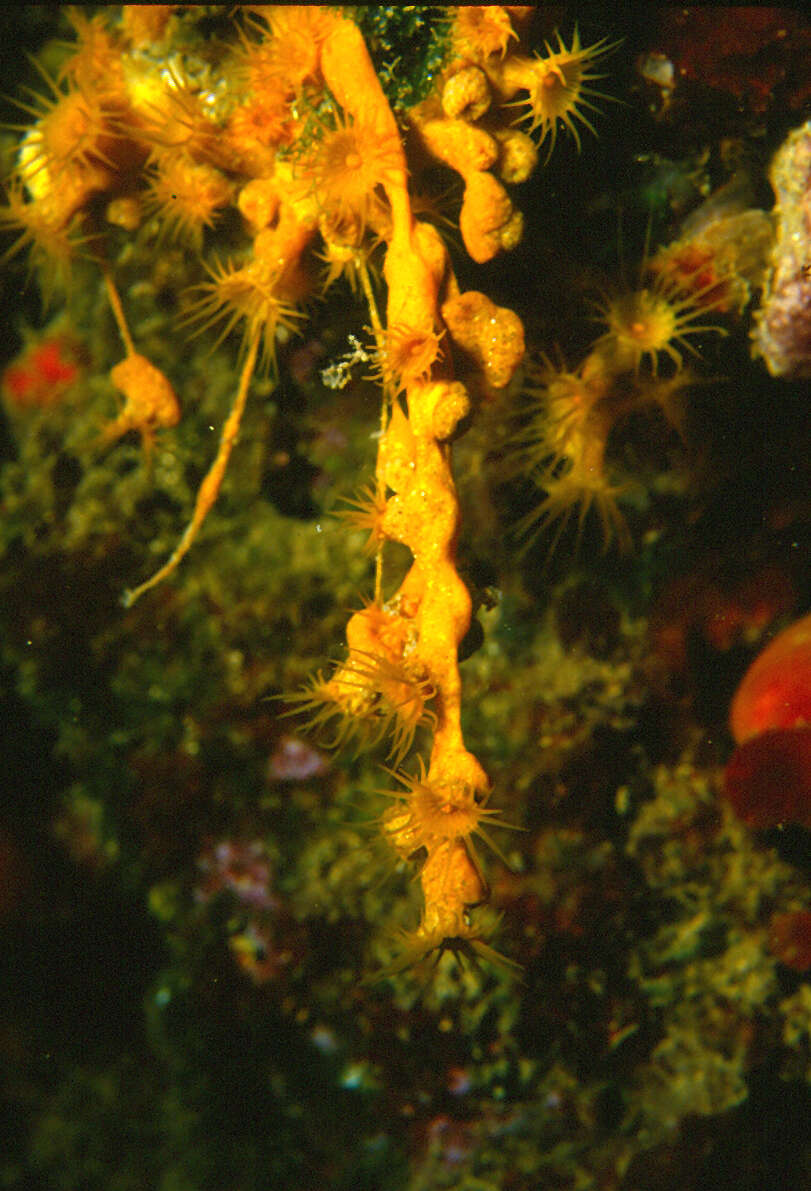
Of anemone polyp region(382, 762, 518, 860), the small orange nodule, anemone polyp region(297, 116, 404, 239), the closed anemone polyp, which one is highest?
anemone polyp region(297, 116, 404, 239)

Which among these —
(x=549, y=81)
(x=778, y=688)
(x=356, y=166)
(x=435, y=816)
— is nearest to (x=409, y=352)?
(x=356, y=166)

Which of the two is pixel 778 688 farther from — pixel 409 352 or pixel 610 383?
pixel 409 352

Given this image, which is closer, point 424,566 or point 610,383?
point 424,566

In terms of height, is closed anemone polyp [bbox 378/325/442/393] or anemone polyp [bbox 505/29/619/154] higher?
anemone polyp [bbox 505/29/619/154]

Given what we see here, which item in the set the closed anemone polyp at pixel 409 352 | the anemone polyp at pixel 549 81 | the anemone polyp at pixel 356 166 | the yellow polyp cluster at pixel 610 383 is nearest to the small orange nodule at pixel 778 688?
the yellow polyp cluster at pixel 610 383

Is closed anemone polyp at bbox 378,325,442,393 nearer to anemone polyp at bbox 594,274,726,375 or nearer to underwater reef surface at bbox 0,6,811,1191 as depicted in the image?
underwater reef surface at bbox 0,6,811,1191

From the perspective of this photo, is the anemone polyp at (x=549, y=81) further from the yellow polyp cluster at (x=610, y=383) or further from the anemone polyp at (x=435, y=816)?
the anemone polyp at (x=435, y=816)

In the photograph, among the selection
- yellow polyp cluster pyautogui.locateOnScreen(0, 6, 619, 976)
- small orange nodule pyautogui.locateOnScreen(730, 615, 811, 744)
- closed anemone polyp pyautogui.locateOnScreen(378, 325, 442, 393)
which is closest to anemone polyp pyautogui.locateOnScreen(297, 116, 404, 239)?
yellow polyp cluster pyautogui.locateOnScreen(0, 6, 619, 976)

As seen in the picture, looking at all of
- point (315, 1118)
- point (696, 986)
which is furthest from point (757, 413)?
point (315, 1118)
